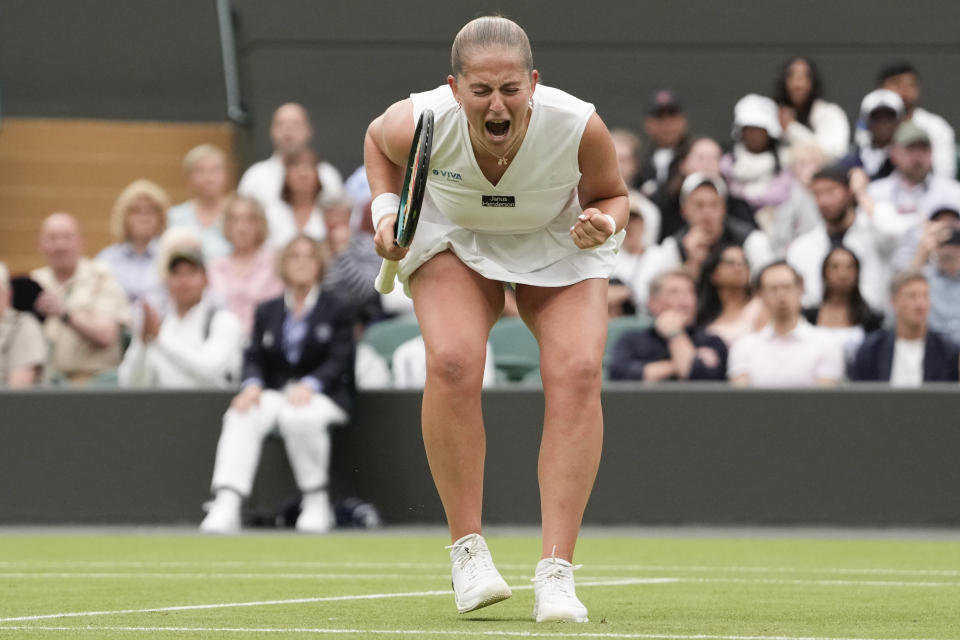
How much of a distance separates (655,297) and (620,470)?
1143 mm

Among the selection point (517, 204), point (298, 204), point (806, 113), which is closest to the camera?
point (517, 204)

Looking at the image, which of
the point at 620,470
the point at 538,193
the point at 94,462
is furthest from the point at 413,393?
the point at 538,193

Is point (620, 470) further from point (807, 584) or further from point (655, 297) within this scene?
point (807, 584)

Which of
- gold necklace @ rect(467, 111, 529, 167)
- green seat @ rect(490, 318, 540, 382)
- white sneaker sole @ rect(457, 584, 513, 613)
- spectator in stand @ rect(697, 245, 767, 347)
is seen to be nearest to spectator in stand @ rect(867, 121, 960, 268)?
spectator in stand @ rect(697, 245, 767, 347)

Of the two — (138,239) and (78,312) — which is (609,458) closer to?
(78,312)

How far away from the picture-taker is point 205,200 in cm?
1274

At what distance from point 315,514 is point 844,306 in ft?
11.4

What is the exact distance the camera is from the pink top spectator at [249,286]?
11781 millimetres

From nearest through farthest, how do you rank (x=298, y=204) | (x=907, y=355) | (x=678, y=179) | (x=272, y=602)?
(x=272, y=602), (x=907, y=355), (x=298, y=204), (x=678, y=179)

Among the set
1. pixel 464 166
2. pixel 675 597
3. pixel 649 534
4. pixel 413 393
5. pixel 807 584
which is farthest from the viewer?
pixel 413 393

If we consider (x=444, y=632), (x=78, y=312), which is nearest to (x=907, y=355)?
(x=78, y=312)

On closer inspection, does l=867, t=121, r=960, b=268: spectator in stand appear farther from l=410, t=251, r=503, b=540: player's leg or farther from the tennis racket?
the tennis racket

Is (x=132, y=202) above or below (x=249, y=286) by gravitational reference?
above

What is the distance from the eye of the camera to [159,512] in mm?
10961
